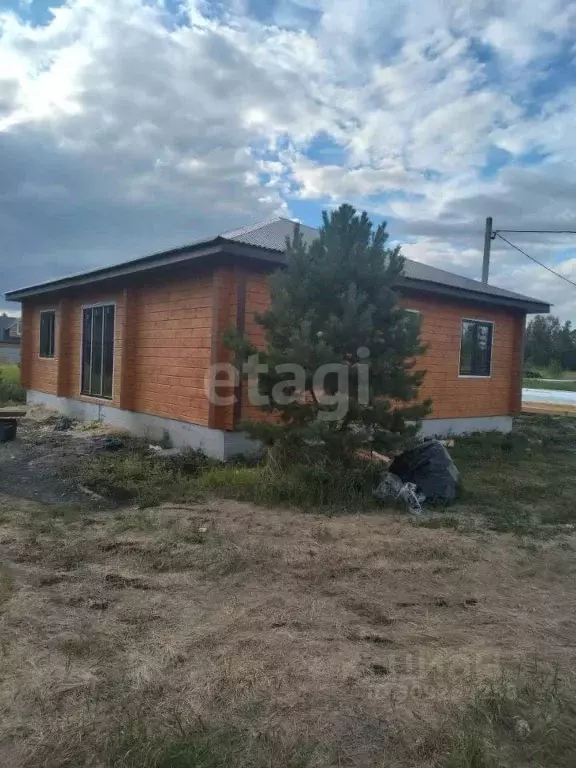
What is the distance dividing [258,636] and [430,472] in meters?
3.58

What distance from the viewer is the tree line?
143ft

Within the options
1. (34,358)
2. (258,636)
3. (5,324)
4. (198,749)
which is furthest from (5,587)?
(5,324)

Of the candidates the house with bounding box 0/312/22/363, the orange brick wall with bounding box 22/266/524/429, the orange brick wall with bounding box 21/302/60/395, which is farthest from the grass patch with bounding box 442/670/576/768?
the house with bounding box 0/312/22/363

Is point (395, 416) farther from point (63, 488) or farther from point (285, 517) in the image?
point (63, 488)

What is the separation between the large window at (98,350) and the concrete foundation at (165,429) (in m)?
0.35

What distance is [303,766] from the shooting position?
2.14 meters

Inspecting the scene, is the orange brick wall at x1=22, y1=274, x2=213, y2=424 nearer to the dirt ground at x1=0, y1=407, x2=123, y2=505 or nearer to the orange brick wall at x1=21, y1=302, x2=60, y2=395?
the dirt ground at x1=0, y1=407, x2=123, y2=505

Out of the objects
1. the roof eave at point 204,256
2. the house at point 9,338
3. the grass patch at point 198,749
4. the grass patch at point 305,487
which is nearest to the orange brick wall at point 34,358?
the roof eave at point 204,256

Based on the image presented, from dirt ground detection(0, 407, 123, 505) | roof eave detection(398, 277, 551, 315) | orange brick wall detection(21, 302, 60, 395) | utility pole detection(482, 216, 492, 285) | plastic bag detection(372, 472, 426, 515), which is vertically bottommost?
dirt ground detection(0, 407, 123, 505)

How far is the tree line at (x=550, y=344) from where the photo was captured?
4356 centimetres

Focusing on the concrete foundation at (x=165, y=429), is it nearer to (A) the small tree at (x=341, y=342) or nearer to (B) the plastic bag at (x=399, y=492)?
(A) the small tree at (x=341, y=342)

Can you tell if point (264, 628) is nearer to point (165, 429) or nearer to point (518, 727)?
point (518, 727)

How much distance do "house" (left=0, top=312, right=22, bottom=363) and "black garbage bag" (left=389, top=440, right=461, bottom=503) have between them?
4308 cm

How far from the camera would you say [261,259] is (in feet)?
24.7
